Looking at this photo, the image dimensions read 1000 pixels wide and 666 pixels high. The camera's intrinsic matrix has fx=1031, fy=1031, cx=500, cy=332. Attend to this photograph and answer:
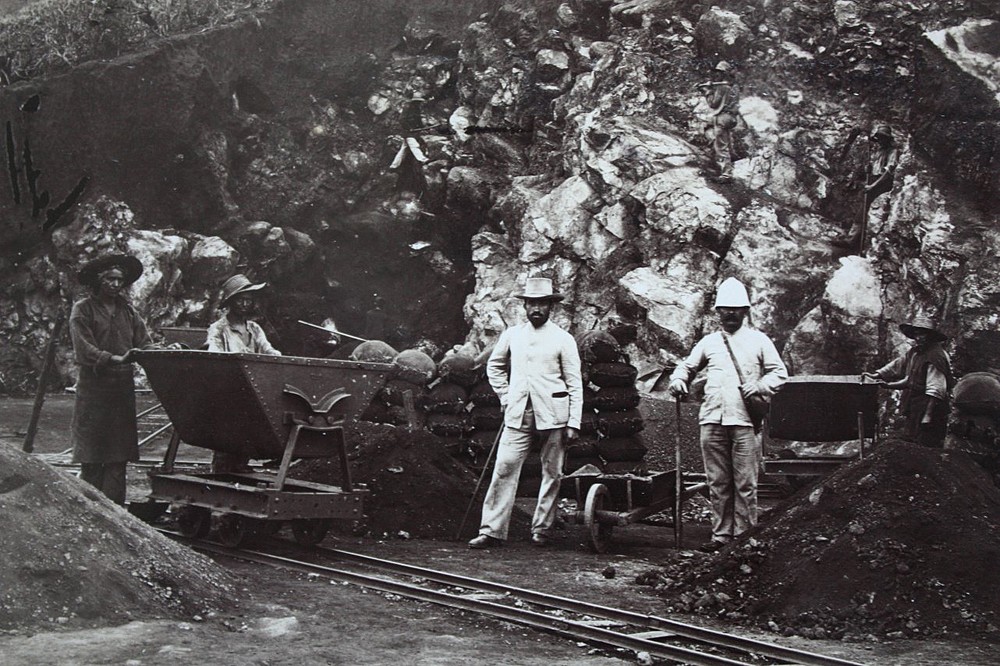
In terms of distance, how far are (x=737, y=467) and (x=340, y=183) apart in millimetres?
16525

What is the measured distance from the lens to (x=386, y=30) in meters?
23.7

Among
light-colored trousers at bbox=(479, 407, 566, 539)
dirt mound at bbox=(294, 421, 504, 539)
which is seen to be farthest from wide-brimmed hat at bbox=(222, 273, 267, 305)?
light-colored trousers at bbox=(479, 407, 566, 539)

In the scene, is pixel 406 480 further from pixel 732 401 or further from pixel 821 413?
pixel 821 413

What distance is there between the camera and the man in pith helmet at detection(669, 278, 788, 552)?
23.4 ft

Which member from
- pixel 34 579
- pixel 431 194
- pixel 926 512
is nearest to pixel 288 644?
pixel 34 579

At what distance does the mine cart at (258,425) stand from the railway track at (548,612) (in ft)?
0.97

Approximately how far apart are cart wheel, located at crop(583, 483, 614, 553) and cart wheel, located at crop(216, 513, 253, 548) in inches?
92.5

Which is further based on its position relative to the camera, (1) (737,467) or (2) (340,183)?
(2) (340,183)

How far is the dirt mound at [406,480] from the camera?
26.4 feet

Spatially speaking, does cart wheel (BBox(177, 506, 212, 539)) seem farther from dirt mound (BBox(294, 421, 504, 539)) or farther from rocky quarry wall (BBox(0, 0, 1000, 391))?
rocky quarry wall (BBox(0, 0, 1000, 391))

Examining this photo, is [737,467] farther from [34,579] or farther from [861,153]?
[861,153]

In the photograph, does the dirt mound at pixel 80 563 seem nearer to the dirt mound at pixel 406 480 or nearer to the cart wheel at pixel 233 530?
the cart wheel at pixel 233 530

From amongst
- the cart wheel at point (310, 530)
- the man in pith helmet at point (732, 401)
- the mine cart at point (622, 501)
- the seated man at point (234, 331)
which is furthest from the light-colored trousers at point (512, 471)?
the seated man at point (234, 331)

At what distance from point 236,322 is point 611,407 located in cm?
425
